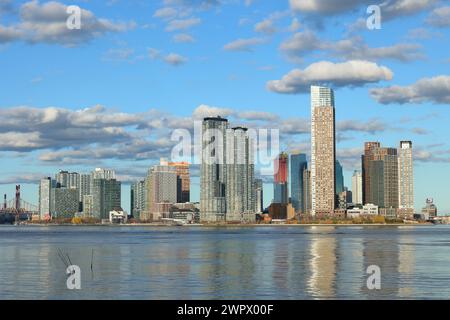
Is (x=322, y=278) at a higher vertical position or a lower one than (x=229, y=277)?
higher

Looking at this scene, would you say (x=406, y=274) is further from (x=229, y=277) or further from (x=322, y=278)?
(x=229, y=277)

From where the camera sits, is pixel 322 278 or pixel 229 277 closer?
pixel 322 278

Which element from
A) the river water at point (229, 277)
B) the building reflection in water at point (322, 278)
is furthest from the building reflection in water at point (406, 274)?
the building reflection in water at point (322, 278)

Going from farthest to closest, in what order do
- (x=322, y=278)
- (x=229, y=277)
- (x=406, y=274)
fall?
(x=406, y=274) → (x=229, y=277) → (x=322, y=278)

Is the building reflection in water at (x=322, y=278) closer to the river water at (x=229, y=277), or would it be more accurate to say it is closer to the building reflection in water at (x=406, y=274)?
the river water at (x=229, y=277)

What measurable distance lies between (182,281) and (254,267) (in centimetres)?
2024

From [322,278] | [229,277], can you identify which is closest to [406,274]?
[322,278]

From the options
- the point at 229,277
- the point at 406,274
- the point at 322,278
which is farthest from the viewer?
the point at 406,274

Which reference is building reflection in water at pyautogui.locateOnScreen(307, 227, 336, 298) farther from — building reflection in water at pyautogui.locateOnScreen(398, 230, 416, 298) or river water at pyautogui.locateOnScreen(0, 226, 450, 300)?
building reflection in water at pyautogui.locateOnScreen(398, 230, 416, 298)

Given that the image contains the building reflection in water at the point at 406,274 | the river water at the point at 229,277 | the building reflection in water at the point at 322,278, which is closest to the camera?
the river water at the point at 229,277
